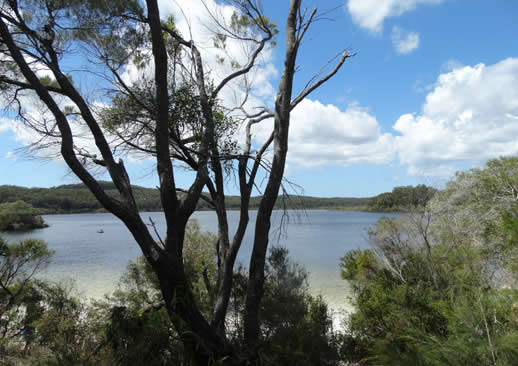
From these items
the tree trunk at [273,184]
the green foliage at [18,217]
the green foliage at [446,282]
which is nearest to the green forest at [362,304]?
the green foliage at [446,282]

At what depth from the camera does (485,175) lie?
18047 mm

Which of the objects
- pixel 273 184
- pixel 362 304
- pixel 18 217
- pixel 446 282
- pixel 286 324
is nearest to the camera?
pixel 273 184

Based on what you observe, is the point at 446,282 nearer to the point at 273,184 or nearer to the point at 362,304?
the point at 362,304

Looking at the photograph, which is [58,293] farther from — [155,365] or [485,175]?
[485,175]

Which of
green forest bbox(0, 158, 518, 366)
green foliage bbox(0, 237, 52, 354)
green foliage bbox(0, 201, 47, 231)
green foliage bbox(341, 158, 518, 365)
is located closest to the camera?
green foliage bbox(341, 158, 518, 365)

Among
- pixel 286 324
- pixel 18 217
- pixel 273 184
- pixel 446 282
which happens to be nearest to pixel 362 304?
pixel 446 282

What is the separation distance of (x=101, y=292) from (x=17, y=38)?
54.0ft

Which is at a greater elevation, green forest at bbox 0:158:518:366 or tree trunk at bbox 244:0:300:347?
tree trunk at bbox 244:0:300:347

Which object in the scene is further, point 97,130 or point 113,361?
point 97,130

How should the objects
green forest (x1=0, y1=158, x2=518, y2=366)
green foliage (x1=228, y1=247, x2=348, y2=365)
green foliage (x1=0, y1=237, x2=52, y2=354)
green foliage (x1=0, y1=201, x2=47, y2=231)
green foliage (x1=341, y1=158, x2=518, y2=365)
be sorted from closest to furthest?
green foliage (x1=341, y1=158, x2=518, y2=365) < green forest (x1=0, y1=158, x2=518, y2=366) < green foliage (x1=228, y1=247, x2=348, y2=365) < green foliage (x1=0, y1=237, x2=52, y2=354) < green foliage (x1=0, y1=201, x2=47, y2=231)

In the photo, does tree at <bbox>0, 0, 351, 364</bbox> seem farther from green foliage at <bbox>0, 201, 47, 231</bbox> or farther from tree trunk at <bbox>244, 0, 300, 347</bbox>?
green foliage at <bbox>0, 201, 47, 231</bbox>

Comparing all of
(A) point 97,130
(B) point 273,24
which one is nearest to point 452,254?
(B) point 273,24

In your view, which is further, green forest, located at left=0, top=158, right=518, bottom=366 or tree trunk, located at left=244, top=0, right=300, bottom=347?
tree trunk, located at left=244, top=0, right=300, bottom=347

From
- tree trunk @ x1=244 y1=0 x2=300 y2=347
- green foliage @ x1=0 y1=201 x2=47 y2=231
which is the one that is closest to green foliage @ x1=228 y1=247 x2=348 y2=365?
tree trunk @ x1=244 y1=0 x2=300 y2=347
